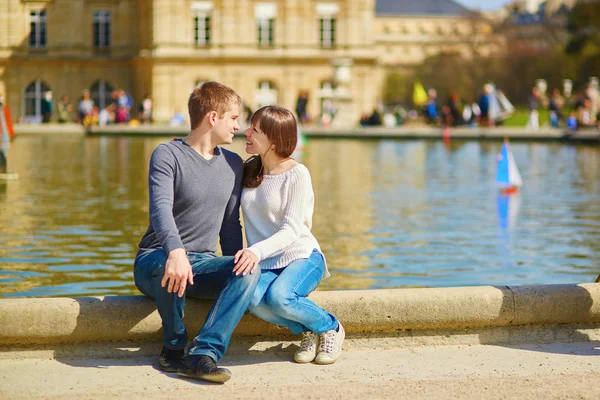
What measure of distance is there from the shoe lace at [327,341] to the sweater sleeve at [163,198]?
91 cm

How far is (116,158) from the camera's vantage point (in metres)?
27.2

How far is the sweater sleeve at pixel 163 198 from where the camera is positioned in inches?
232

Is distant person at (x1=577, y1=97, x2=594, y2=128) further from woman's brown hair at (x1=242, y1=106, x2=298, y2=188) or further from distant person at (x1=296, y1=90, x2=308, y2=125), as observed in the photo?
woman's brown hair at (x1=242, y1=106, x2=298, y2=188)

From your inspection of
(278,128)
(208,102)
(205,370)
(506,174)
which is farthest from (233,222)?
(506,174)

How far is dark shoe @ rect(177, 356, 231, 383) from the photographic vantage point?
5.66 meters

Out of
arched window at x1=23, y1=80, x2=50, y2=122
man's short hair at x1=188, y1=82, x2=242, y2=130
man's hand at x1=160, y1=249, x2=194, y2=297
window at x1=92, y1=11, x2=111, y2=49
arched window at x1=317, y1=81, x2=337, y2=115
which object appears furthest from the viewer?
window at x1=92, y1=11, x2=111, y2=49

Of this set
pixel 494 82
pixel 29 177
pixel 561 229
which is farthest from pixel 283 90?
pixel 561 229

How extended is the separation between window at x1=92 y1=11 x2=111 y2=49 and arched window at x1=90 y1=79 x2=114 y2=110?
215cm

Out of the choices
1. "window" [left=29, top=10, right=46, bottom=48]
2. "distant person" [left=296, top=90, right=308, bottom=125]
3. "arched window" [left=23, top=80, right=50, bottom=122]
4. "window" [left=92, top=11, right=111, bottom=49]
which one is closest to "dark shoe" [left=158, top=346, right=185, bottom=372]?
"distant person" [left=296, top=90, right=308, bottom=125]

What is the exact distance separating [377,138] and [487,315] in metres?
33.6

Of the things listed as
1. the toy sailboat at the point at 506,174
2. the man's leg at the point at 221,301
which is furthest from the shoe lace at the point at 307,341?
the toy sailboat at the point at 506,174

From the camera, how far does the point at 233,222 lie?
21.6ft

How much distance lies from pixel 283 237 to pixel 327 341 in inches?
24.1

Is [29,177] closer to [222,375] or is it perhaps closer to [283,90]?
[222,375]
